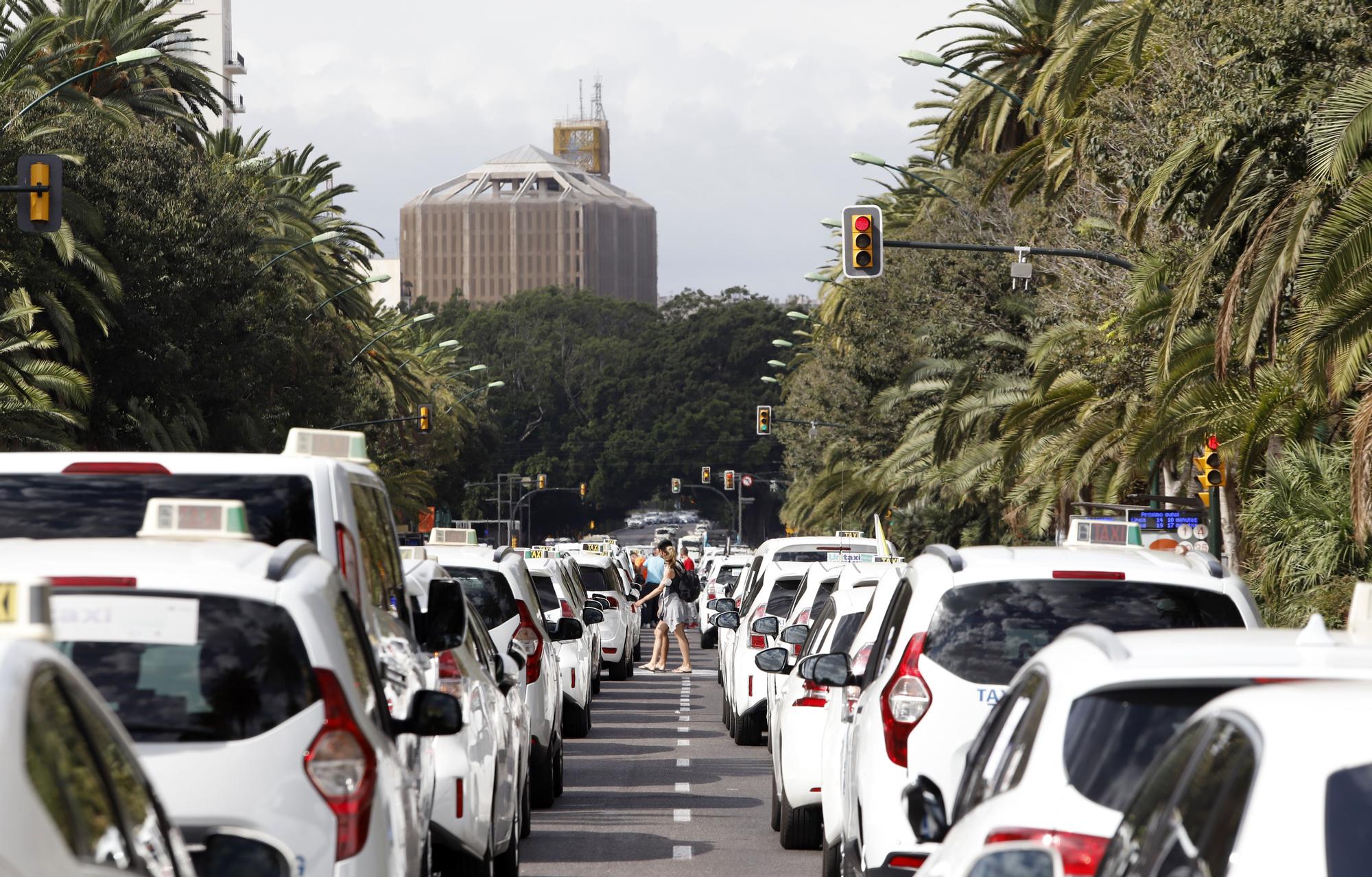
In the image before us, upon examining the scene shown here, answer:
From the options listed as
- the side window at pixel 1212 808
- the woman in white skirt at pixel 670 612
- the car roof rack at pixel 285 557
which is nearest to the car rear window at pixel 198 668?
the car roof rack at pixel 285 557

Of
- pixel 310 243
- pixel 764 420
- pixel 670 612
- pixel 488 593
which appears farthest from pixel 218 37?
pixel 488 593

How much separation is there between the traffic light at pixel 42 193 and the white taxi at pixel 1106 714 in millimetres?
19676

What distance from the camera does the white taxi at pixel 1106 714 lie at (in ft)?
15.5

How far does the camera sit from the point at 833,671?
31.1ft

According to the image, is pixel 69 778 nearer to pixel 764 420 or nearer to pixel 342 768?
pixel 342 768

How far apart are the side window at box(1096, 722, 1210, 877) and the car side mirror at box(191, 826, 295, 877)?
2106mm

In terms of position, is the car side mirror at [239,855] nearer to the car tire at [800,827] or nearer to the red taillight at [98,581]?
the red taillight at [98,581]

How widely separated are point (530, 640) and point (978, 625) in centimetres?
661

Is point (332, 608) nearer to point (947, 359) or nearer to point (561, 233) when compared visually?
point (947, 359)

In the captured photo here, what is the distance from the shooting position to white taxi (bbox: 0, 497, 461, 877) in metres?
5.24

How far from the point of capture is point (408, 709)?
667 centimetres

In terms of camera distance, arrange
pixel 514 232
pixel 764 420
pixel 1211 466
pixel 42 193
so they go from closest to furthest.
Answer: pixel 42 193, pixel 1211 466, pixel 764 420, pixel 514 232

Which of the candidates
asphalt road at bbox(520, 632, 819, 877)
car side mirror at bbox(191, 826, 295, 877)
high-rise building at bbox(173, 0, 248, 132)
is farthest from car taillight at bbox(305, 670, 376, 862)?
high-rise building at bbox(173, 0, 248, 132)

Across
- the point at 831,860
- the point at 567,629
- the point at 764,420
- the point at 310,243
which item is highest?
the point at 310,243
